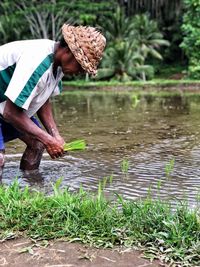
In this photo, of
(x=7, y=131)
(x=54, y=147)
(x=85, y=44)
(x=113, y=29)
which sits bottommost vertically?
(x=113, y=29)

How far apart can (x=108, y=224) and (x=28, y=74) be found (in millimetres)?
1429

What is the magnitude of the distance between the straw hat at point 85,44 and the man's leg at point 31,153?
109 cm

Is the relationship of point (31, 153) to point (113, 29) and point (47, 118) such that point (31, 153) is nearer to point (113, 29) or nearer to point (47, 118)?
Result: point (47, 118)

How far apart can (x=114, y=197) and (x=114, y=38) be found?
24.0m

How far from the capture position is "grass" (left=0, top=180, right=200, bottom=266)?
260 centimetres

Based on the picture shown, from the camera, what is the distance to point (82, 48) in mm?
3828

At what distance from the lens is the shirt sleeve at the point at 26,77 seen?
376cm

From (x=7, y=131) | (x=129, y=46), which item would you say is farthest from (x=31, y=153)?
(x=129, y=46)

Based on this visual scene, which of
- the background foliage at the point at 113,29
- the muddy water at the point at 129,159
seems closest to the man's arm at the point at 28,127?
the muddy water at the point at 129,159

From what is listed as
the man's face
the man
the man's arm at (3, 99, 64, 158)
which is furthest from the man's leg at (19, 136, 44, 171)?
the man's face

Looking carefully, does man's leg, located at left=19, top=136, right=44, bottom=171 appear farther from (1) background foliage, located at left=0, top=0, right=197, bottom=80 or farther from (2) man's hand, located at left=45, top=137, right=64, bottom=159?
(1) background foliage, located at left=0, top=0, right=197, bottom=80

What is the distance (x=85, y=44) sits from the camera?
12.7 ft

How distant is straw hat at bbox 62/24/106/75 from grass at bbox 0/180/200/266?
110 centimetres

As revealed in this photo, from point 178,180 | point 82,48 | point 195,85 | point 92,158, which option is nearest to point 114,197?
point 178,180
